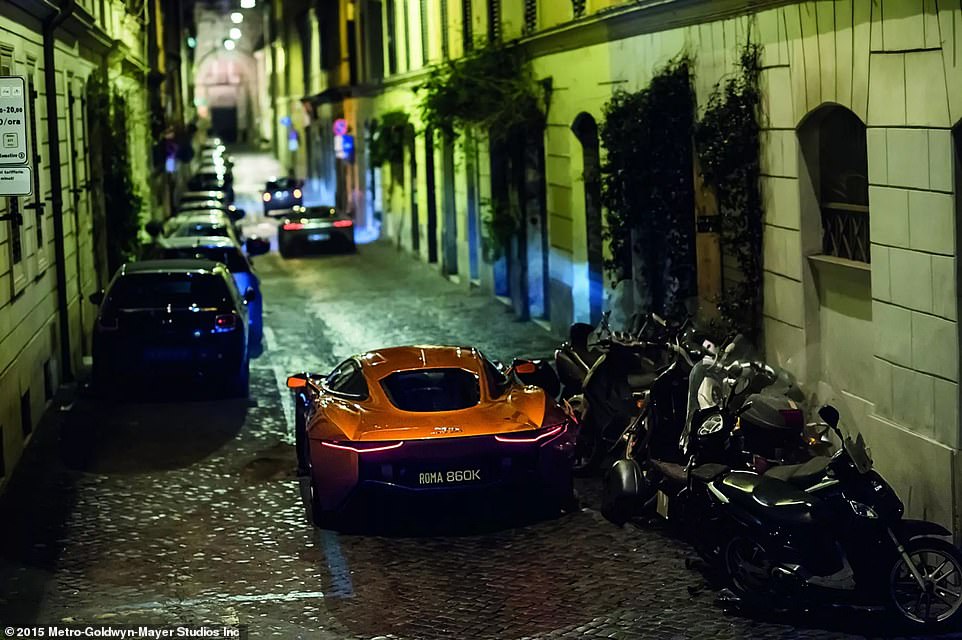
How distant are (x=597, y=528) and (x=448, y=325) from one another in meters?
11.4

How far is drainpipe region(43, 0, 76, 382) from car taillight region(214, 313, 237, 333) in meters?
2.40

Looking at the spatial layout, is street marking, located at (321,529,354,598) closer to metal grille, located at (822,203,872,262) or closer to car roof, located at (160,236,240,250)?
metal grille, located at (822,203,872,262)

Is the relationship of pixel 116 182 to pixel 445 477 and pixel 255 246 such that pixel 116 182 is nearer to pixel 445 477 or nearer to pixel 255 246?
pixel 255 246

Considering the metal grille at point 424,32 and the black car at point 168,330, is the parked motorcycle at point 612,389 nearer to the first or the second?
the black car at point 168,330

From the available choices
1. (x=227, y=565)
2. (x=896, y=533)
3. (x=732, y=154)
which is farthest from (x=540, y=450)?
(x=732, y=154)

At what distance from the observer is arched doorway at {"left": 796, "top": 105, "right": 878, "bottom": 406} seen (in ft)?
37.0

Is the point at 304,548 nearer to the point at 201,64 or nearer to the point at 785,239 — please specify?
the point at 785,239

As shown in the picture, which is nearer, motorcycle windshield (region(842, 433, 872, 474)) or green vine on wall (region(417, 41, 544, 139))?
motorcycle windshield (region(842, 433, 872, 474))

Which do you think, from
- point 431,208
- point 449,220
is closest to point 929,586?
point 449,220

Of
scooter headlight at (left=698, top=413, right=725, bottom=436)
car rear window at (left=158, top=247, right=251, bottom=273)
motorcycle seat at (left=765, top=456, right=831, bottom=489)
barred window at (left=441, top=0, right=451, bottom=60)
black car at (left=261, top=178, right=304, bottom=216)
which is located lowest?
motorcycle seat at (left=765, top=456, right=831, bottom=489)

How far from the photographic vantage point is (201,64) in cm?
10925

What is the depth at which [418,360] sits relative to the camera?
37.0 feet

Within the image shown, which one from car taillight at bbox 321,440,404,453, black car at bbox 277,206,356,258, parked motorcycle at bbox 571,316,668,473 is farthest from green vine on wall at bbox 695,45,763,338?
black car at bbox 277,206,356,258

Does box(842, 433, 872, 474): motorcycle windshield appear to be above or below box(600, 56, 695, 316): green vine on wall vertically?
below
